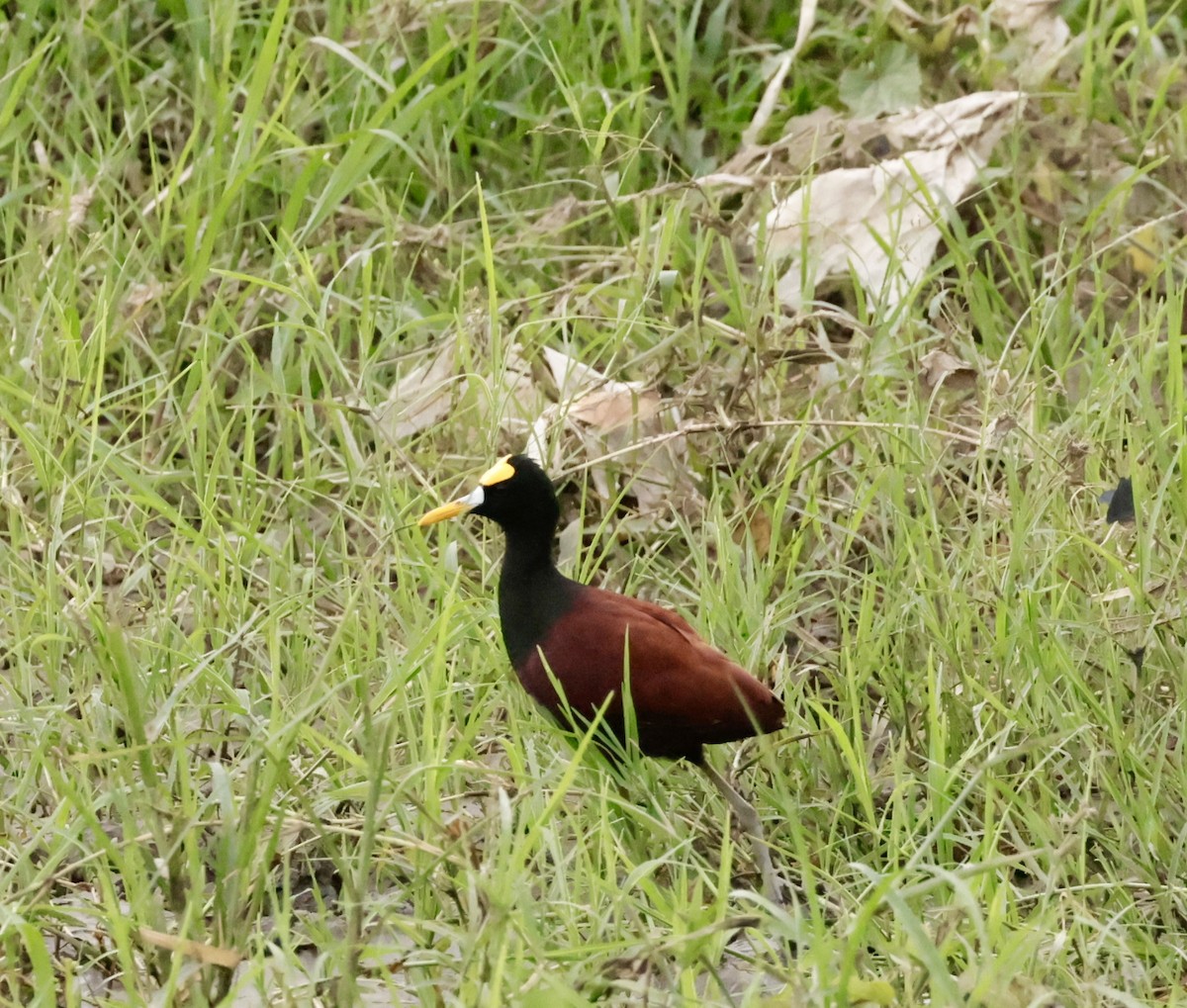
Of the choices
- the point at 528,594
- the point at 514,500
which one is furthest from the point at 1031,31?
the point at 528,594

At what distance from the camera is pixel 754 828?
297cm

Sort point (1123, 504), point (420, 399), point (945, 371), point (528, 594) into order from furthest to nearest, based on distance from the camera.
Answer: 1. point (420, 399)
2. point (945, 371)
3. point (1123, 504)
4. point (528, 594)

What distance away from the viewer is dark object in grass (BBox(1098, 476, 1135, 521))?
3316mm

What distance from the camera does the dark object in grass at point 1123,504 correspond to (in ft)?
10.9

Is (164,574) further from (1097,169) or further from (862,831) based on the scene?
(1097,169)

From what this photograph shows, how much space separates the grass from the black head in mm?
185

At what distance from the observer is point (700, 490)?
3.84 m

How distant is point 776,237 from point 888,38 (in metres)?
0.87

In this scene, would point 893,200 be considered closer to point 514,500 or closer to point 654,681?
point 514,500

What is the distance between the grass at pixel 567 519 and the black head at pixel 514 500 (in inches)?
7.3

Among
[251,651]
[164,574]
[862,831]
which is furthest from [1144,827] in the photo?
[164,574]

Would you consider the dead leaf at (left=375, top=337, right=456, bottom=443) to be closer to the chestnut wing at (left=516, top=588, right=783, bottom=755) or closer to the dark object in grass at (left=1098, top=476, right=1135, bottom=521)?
the chestnut wing at (left=516, top=588, right=783, bottom=755)

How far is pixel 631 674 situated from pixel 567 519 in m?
1.00

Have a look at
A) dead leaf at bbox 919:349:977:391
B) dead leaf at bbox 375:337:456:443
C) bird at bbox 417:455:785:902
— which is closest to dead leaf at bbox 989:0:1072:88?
dead leaf at bbox 919:349:977:391
